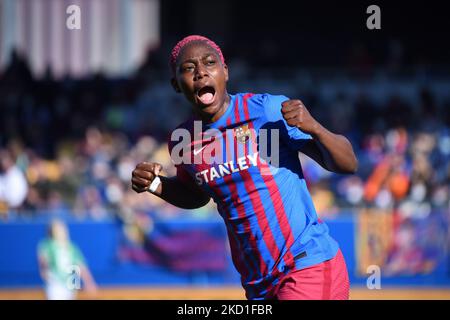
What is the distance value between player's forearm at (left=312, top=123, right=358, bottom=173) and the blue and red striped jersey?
0.76ft

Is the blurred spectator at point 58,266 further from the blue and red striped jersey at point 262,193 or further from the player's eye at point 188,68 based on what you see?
the player's eye at point 188,68

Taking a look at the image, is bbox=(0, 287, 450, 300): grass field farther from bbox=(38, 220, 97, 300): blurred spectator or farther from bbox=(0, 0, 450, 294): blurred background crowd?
bbox=(38, 220, 97, 300): blurred spectator

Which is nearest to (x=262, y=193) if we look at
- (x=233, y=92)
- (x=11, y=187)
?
(x=11, y=187)

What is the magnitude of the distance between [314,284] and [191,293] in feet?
29.7

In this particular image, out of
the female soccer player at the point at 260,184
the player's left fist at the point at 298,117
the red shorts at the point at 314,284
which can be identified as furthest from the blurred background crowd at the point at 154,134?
the player's left fist at the point at 298,117

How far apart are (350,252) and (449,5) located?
861 cm

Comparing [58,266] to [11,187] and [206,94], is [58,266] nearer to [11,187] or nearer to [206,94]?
[11,187]

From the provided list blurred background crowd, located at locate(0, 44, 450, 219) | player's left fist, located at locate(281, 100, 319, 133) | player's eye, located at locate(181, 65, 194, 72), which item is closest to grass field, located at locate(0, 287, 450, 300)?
blurred background crowd, located at locate(0, 44, 450, 219)

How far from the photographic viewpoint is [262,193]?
480 cm

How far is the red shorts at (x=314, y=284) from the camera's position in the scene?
467 centimetres

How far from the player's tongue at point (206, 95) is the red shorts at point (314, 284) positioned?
1085mm

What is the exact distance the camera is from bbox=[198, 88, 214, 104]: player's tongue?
4.85 meters

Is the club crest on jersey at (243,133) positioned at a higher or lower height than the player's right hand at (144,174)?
A: higher
